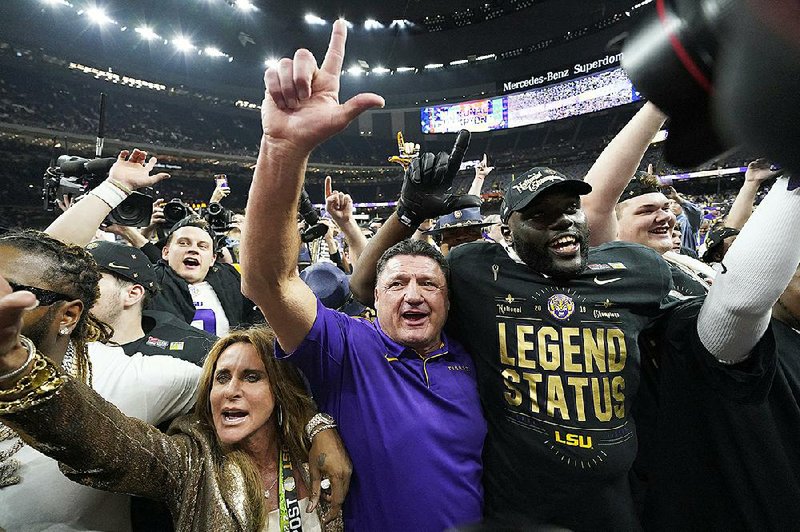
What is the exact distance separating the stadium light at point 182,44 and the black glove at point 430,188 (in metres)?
25.0

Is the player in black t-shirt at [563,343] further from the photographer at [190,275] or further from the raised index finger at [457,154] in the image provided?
the photographer at [190,275]

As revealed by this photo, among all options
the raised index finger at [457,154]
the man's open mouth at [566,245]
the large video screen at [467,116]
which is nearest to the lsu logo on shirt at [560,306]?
the man's open mouth at [566,245]

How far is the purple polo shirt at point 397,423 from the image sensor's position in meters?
1.34

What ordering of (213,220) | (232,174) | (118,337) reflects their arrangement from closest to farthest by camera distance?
(118,337), (213,220), (232,174)

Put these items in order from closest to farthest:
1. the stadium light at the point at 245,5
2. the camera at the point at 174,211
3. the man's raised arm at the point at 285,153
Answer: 1. the man's raised arm at the point at 285,153
2. the camera at the point at 174,211
3. the stadium light at the point at 245,5

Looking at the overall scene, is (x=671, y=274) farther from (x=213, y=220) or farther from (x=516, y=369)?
(x=213, y=220)

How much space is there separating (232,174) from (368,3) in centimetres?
1163

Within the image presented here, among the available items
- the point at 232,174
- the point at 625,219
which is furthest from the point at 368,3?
the point at 625,219

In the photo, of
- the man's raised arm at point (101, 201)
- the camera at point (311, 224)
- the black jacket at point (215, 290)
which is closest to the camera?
the man's raised arm at point (101, 201)

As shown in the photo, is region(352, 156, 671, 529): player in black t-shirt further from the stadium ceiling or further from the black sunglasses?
the stadium ceiling

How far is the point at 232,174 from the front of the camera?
78.4ft

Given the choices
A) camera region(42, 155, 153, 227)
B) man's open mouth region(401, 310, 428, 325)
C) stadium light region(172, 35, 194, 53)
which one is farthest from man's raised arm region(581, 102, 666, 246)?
stadium light region(172, 35, 194, 53)

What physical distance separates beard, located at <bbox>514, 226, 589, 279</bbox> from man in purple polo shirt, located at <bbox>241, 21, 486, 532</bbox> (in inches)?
13.0

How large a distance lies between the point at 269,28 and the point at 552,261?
24.8 m
